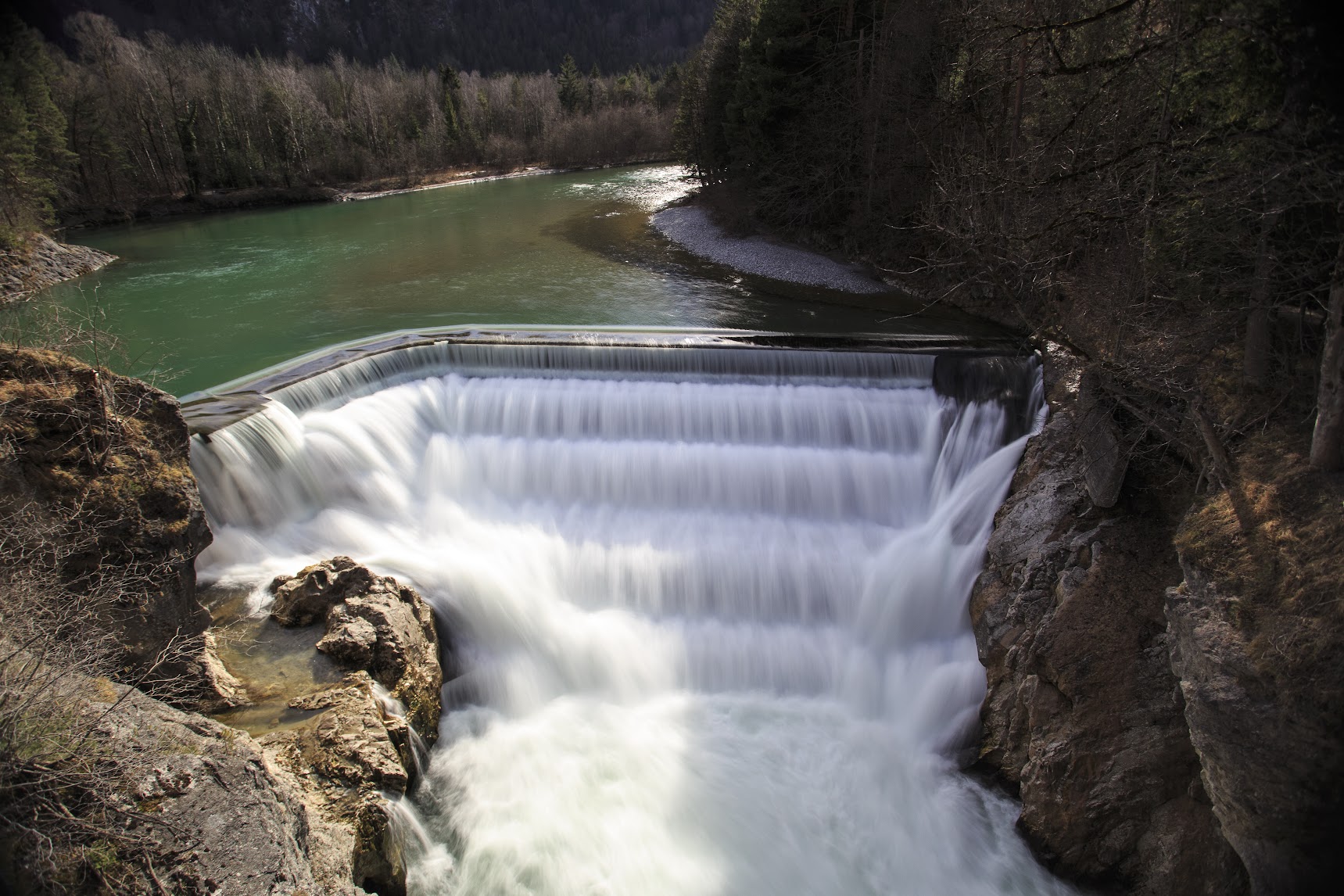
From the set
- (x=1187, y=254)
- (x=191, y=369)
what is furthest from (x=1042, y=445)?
(x=191, y=369)

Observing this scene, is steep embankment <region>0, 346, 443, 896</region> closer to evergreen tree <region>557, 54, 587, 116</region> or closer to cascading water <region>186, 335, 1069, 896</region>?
cascading water <region>186, 335, 1069, 896</region>

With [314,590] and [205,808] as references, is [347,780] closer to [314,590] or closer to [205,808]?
[205,808]

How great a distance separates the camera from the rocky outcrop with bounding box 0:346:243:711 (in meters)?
5.70

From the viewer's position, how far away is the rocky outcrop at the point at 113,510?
5703mm

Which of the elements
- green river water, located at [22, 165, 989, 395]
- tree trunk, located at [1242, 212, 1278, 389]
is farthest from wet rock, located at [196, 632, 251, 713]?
tree trunk, located at [1242, 212, 1278, 389]

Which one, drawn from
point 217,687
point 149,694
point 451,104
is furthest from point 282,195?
point 149,694

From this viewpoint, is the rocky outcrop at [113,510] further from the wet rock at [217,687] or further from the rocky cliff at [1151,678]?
the rocky cliff at [1151,678]

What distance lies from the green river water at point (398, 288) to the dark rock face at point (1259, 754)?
1069cm

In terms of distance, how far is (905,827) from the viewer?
6805 mm

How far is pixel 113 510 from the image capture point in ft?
20.4

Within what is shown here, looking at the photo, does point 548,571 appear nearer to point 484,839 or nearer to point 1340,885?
point 484,839

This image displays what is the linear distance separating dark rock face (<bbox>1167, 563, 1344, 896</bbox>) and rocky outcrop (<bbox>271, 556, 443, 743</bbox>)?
658 cm

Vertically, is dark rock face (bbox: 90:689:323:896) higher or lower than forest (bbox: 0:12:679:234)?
lower

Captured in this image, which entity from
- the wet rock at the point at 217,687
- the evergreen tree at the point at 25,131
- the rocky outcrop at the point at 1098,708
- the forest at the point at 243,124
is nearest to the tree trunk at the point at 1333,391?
the rocky outcrop at the point at 1098,708
